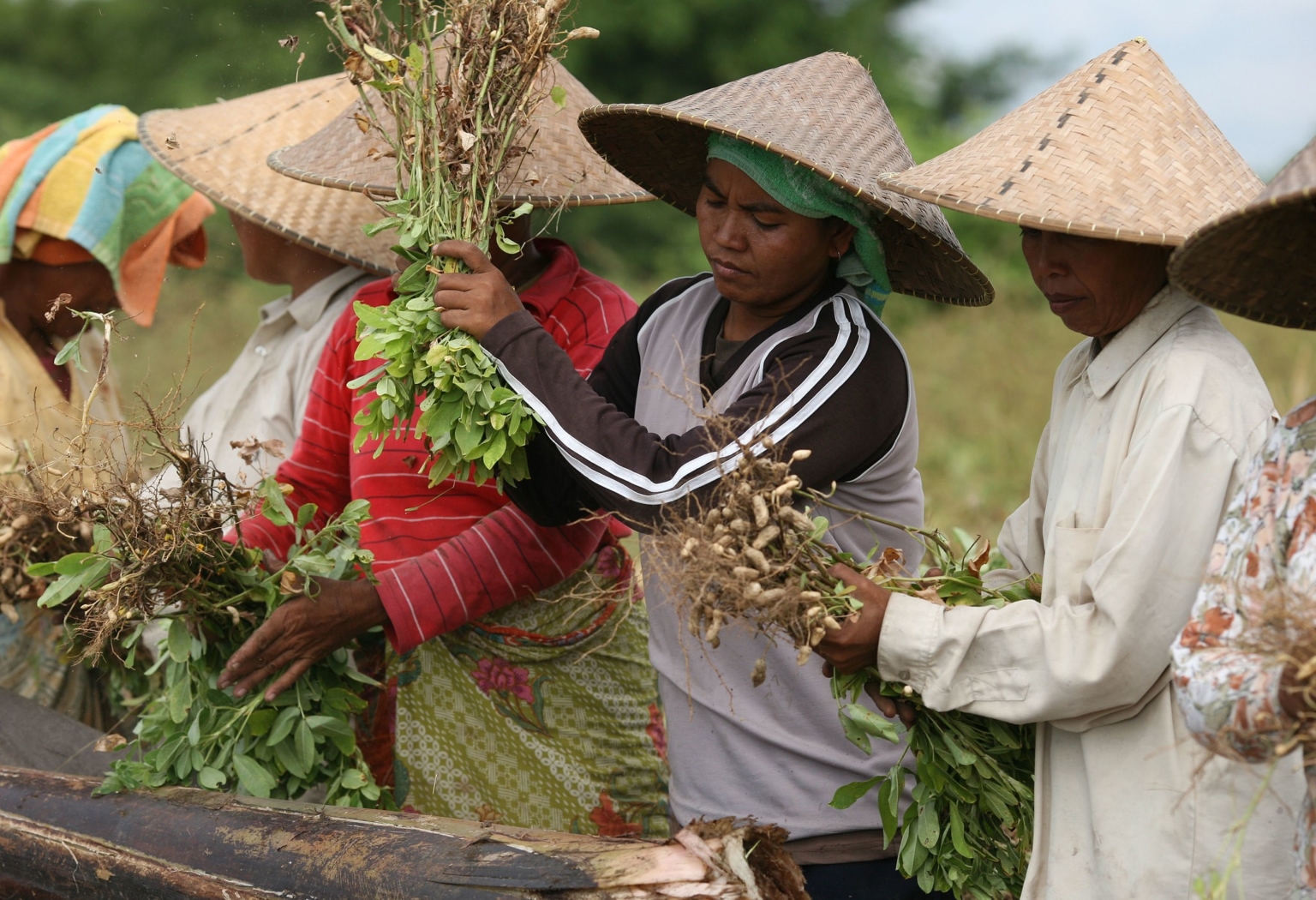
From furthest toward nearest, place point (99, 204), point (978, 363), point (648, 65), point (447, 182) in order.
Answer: point (648, 65) → point (978, 363) → point (99, 204) → point (447, 182)

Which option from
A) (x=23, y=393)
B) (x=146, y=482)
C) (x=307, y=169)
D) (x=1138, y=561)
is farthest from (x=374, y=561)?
(x=1138, y=561)

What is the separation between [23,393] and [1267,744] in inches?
119

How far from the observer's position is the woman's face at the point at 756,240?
2.15 metres

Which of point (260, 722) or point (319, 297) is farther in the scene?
point (319, 297)

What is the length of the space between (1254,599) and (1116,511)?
26 cm

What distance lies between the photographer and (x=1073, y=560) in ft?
5.98

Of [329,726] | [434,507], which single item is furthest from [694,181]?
[329,726]

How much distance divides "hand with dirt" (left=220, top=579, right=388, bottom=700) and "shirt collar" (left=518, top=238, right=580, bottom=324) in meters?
0.66

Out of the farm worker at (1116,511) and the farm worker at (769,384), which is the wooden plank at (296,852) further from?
the farm worker at (1116,511)

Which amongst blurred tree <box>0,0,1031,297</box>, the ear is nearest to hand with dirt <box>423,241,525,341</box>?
the ear

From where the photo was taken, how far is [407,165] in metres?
2.29

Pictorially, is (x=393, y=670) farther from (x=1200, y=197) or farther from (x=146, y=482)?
(x=1200, y=197)

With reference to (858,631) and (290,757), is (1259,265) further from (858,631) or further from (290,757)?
(290,757)

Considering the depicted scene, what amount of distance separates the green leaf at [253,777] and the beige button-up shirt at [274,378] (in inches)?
32.8
